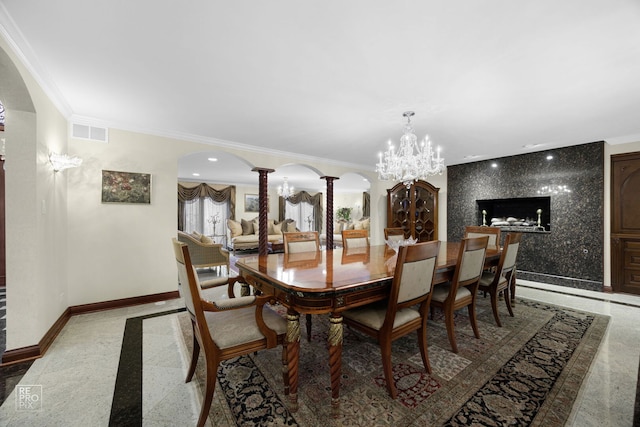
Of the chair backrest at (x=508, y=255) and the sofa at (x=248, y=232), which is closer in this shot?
the chair backrest at (x=508, y=255)

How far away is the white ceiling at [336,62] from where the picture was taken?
1.43 m

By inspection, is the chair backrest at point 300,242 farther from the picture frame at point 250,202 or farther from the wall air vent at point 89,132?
the picture frame at point 250,202

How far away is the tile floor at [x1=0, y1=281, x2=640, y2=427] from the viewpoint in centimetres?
146

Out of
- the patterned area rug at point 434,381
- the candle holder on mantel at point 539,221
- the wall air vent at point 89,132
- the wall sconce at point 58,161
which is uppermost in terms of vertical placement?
the wall air vent at point 89,132

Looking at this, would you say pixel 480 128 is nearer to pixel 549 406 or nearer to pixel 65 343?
pixel 549 406

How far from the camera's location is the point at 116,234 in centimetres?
312

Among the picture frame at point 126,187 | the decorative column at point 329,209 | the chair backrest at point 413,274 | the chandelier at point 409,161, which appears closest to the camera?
the chair backrest at point 413,274

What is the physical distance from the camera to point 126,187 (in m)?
3.17

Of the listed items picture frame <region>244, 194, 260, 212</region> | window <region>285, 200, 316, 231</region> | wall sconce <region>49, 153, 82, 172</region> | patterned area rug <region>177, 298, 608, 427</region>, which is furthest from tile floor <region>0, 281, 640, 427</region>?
window <region>285, 200, 316, 231</region>

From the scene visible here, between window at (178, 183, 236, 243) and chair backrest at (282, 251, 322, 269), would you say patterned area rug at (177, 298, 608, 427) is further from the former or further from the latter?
window at (178, 183, 236, 243)

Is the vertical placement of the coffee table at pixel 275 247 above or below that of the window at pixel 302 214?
below

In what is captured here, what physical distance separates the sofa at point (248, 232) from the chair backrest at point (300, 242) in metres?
4.66

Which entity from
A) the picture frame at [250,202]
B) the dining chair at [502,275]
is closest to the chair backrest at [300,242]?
the dining chair at [502,275]

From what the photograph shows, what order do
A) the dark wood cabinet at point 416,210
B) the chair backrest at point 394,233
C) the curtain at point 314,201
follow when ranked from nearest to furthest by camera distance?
the chair backrest at point 394,233, the dark wood cabinet at point 416,210, the curtain at point 314,201
